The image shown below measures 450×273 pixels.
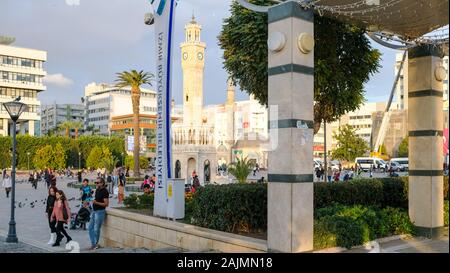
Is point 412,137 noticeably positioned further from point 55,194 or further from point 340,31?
point 55,194

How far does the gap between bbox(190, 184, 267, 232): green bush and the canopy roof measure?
4.12 meters

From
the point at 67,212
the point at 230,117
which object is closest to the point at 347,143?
the point at 67,212

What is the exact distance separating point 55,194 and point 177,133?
136ft

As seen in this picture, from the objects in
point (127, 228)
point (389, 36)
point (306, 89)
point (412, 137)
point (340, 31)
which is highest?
point (340, 31)

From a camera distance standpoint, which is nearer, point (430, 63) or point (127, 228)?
point (430, 63)

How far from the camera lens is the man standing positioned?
11984mm

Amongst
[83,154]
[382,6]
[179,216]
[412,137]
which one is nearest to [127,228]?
[179,216]

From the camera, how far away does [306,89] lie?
8.27 metres

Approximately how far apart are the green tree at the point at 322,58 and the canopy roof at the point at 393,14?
3.29 meters

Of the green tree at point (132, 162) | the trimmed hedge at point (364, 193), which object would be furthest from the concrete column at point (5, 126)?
the trimmed hedge at point (364, 193)

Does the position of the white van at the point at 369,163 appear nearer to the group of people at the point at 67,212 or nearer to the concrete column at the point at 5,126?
the concrete column at the point at 5,126

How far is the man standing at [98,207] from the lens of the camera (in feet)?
39.3

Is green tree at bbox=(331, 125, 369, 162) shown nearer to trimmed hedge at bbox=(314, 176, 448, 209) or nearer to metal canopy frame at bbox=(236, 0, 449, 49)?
trimmed hedge at bbox=(314, 176, 448, 209)

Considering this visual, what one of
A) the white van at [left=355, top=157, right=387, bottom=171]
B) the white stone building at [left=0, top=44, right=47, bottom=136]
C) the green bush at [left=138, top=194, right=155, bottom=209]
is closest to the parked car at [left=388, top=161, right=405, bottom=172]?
the white van at [left=355, top=157, right=387, bottom=171]
